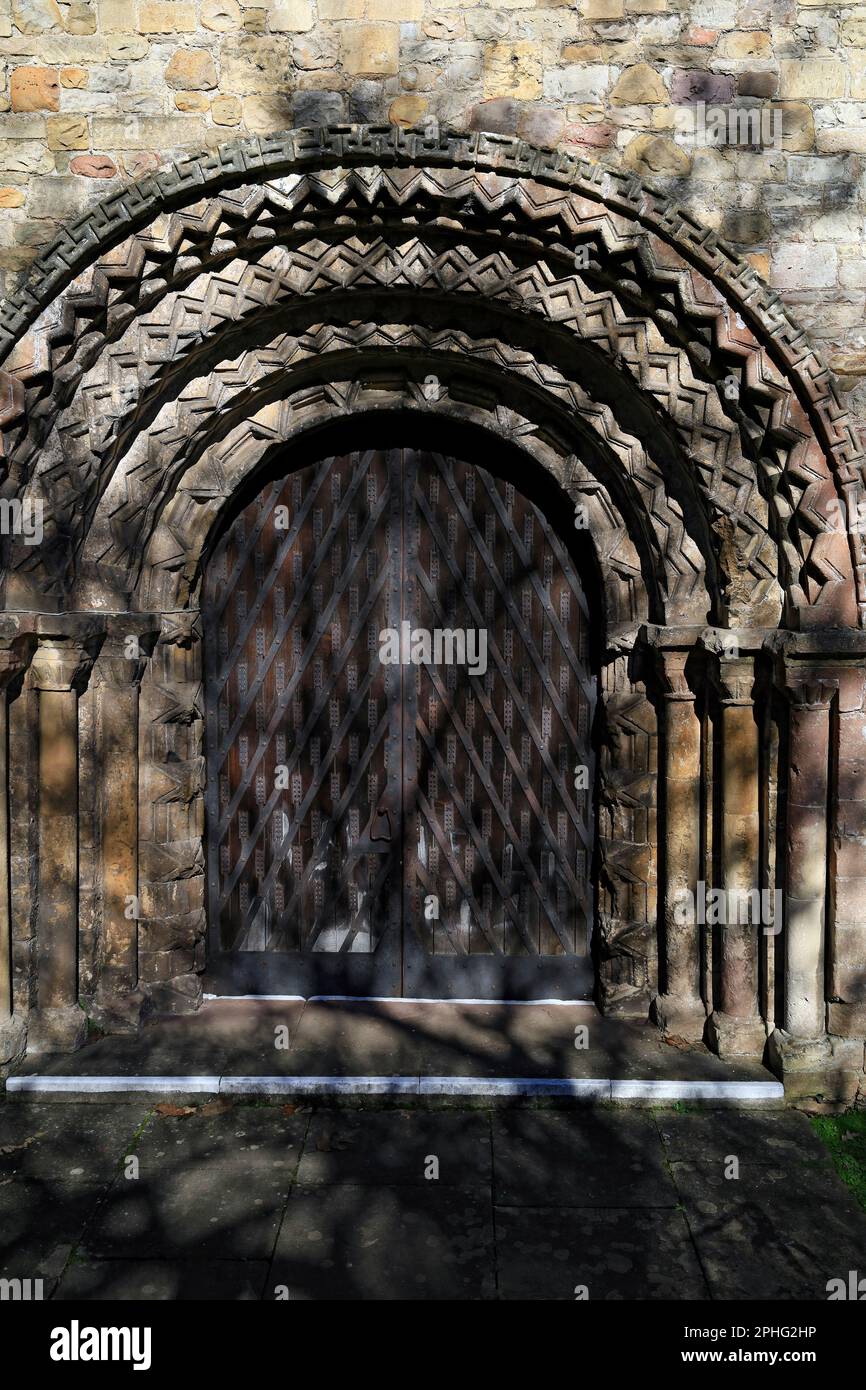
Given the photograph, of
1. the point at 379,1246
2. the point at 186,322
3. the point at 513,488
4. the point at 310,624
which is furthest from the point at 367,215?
the point at 379,1246

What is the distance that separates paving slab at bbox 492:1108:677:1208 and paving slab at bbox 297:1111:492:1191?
90 mm

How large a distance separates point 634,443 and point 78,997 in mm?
3503

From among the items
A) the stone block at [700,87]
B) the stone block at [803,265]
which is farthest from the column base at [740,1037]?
the stone block at [700,87]

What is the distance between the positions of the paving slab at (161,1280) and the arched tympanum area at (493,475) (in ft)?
4.88

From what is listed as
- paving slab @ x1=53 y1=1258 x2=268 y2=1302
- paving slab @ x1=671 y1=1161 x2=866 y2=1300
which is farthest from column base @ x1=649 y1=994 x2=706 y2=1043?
paving slab @ x1=53 y1=1258 x2=268 y2=1302

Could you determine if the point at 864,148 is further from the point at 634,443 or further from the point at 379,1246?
the point at 379,1246

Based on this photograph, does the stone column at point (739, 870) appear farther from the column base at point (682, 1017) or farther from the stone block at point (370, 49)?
the stone block at point (370, 49)

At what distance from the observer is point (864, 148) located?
4.78m

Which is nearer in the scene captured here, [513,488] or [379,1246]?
[379,1246]

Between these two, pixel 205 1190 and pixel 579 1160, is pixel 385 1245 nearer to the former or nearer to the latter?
pixel 205 1190

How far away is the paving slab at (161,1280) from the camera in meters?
3.77

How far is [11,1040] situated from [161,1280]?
1.62 metres

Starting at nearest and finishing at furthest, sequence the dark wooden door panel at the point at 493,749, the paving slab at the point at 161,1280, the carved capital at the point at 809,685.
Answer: the paving slab at the point at 161,1280 → the carved capital at the point at 809,685 → the dark wooden door panel at the point at 493,749
